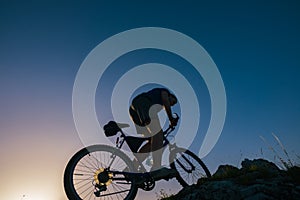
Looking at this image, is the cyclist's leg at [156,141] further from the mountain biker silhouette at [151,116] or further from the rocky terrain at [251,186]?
the rocky terrain at [251,186]

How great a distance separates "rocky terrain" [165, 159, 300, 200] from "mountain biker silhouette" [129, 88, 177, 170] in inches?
47.9

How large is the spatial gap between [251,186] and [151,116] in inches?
111

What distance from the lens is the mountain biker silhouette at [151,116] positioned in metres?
6.69

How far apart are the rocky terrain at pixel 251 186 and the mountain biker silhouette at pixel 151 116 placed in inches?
47.9

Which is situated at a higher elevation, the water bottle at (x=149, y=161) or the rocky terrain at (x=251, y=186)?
the water bottle at (x=149, y=161)

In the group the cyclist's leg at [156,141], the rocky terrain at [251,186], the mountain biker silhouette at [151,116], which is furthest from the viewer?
the mountain biker silhouette at [151,116]

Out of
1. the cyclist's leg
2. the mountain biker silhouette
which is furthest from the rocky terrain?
the mountain biker silhouette

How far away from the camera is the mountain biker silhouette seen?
22.0ft

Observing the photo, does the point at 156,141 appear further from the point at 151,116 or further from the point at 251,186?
the point at 251,186

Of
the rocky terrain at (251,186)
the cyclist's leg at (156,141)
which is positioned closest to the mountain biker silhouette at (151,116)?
the cyclist's leg at (156,141)

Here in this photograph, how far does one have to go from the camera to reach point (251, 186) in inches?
196

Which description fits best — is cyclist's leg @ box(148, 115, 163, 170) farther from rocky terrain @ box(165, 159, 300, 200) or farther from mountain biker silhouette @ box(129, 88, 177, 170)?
rocky terrain @ box(165, 159, 300, 200)

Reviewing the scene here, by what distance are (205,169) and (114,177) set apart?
9.11 ft

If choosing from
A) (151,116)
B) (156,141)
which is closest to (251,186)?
(156,141)
